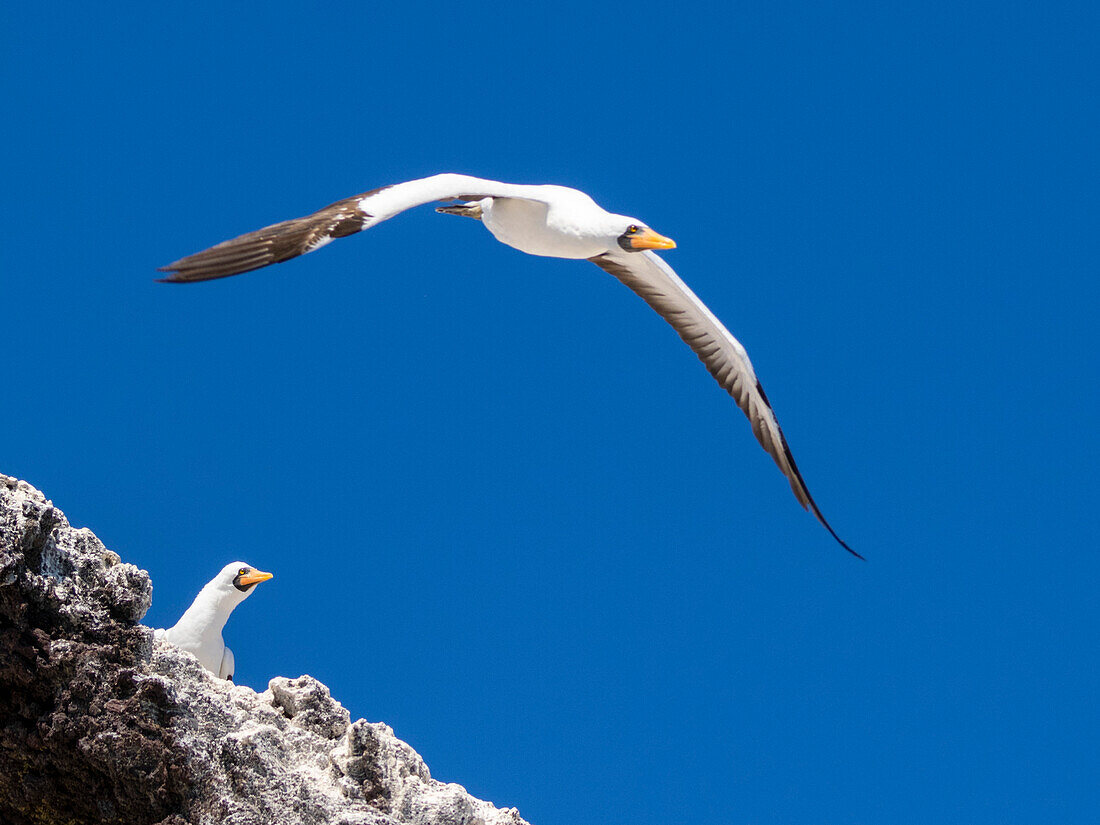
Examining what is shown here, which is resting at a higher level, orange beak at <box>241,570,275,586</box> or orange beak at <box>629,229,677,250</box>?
orange beak at <box>629,229,677,250</box>

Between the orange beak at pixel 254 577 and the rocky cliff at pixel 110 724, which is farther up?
the orange beak at pixel 254 577

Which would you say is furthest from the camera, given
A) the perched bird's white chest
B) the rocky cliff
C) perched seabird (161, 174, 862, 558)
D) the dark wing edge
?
the perched bird's white chest

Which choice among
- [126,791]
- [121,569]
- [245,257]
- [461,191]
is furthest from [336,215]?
[126,791]

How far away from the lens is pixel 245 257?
6770 millimetres

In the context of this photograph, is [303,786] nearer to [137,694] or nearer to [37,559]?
[137,694]

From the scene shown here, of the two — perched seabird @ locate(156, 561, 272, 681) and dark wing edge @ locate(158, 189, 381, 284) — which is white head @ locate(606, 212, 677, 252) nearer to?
dark wing edge @ locate(158, 189, 381, 284)

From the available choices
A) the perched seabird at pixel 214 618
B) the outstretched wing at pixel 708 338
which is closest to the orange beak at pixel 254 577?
the perched seabird at pixel 214 618

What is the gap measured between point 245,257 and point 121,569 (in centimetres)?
180

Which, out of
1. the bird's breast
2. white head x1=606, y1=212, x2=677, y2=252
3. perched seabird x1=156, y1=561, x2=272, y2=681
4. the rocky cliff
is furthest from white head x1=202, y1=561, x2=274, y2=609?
white head x1=606, y1=212, x2=677, y2=252

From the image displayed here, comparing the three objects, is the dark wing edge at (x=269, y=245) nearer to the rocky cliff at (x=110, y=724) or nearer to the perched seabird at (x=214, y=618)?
the rocky cliff at (x=110, y=724)

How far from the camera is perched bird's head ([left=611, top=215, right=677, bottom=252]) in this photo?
9.53 meters

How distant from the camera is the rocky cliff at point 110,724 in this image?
6.24 metres

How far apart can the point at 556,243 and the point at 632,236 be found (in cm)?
60

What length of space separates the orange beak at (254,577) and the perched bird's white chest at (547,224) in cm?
337
